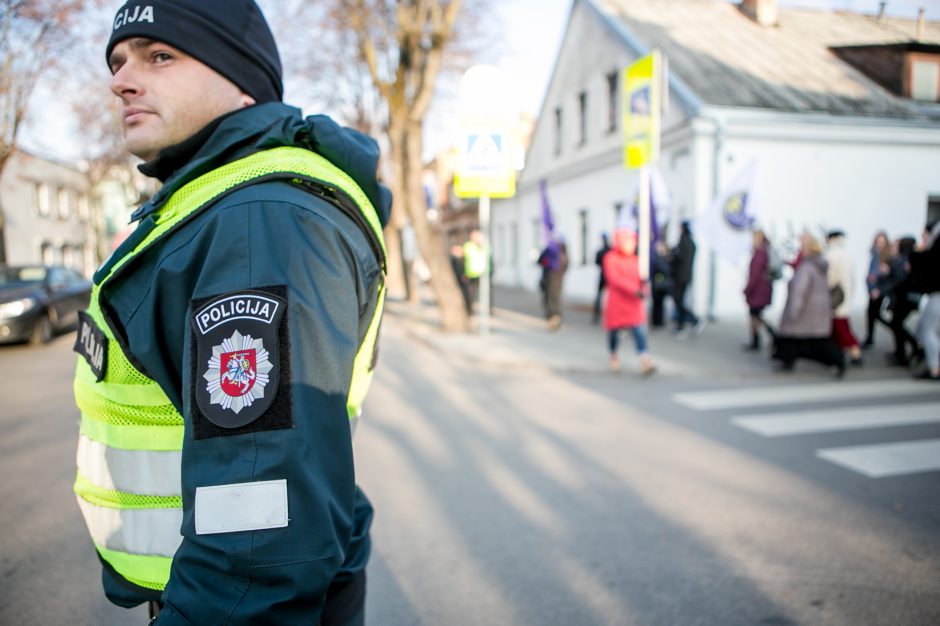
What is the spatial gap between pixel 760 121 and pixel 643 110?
6.79m

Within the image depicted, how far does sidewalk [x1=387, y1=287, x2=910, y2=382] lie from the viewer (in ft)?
28.9

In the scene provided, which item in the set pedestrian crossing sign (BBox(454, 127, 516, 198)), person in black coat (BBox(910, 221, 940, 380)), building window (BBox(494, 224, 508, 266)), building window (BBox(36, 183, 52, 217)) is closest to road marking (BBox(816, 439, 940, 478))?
person in black coat (BBox(910, 221, 940, 380))

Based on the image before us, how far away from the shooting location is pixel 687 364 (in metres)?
9.35

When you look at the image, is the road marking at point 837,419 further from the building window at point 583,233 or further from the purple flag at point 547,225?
the building window at point 583,233

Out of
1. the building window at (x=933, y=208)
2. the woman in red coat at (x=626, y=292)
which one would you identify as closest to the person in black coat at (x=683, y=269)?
the woman in red coat at (x=626, y=292)

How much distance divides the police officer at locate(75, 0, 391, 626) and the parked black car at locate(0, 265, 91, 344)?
40.5 ft

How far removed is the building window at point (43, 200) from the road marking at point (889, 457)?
37604mm

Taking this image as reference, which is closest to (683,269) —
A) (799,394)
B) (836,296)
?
(836,296)

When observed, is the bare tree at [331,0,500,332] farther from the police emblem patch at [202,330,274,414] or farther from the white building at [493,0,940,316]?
the police emblem patch at [202,330,274,414]

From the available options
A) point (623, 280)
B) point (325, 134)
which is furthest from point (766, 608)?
point (623, 280)

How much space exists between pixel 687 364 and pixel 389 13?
9.78m

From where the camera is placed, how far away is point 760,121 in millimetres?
15188

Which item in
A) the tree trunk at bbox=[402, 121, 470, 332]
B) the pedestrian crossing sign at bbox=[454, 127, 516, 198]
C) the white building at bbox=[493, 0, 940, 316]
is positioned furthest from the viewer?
the white building at bbox=[493, 0, 940, 316]

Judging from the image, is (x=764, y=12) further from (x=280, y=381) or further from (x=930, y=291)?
(x=280, y=381)
